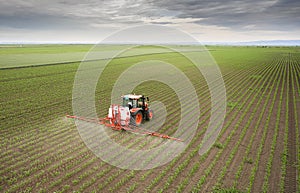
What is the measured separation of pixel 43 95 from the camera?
18.8 m

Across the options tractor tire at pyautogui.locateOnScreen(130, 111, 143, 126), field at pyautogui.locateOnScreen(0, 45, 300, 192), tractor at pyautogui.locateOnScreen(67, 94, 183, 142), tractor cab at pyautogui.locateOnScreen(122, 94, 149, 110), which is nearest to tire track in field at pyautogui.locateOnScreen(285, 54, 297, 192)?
field at pyautogui.locateOnScreen(0, 45, 300, 192)

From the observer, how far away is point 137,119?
1230cm

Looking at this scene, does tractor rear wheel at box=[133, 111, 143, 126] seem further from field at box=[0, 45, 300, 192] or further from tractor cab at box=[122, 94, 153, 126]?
field at box=[0, 45, 300, 192]

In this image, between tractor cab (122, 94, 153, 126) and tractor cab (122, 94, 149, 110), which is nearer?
tractor cab (122, 94, 153, 126)

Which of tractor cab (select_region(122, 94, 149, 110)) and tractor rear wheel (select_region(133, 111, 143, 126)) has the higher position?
tractor cab (select_region(122, 94, 149, 110))

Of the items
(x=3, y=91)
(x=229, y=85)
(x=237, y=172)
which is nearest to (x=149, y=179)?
(x=237, y=172)

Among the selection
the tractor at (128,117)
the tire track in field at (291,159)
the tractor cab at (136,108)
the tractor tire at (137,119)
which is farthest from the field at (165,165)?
the tractor cab at (136,108)

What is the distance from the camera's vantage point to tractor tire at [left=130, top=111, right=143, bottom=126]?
12.0m

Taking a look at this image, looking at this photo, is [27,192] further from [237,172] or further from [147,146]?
[237,172]

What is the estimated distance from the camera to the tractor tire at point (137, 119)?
1198cm

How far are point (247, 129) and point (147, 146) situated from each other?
561cm

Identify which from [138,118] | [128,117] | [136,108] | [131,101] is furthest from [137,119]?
[131,101]

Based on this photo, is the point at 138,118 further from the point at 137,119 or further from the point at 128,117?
the point at 128,117

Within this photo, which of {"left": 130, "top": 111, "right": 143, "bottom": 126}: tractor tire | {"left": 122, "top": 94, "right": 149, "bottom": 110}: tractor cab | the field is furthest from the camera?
{"left": 122, "top": 94, "right": 149, "bottom": 110}: tractor cab
